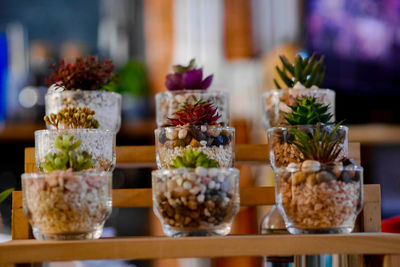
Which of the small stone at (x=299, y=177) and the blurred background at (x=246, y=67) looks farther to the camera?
the blurred background at (x=246, y=67)

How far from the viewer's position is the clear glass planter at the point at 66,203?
2.29 feet

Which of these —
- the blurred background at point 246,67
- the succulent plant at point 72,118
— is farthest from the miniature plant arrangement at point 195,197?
the blurred background at point 246,67

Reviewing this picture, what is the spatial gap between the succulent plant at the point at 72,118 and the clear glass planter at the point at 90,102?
0.05 metres

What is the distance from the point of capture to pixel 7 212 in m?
2.07

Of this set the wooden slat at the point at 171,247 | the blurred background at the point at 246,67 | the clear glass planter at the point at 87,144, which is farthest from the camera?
the blurred background at the point at 246,67

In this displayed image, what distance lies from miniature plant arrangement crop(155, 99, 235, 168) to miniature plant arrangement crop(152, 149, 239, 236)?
0.08 meters

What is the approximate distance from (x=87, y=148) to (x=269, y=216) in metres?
0.33

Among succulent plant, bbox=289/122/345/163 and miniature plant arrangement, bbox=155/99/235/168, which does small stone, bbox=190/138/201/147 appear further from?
succulent plant, bbox=289/122/345/163

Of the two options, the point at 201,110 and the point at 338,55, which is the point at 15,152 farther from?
the point at 201,110

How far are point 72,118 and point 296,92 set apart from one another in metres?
0.39

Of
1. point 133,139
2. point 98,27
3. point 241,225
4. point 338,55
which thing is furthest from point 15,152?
point 338,55

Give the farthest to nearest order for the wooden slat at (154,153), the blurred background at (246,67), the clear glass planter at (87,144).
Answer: the blurred background at (246,67) < the wooden slat at (154,153) < the clear glass planter at (87,144)

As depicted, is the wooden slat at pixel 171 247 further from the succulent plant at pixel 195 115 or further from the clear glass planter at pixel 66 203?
the succulent plant at pixel 195 115

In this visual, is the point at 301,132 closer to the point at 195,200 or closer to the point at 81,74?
the point at 195,200
